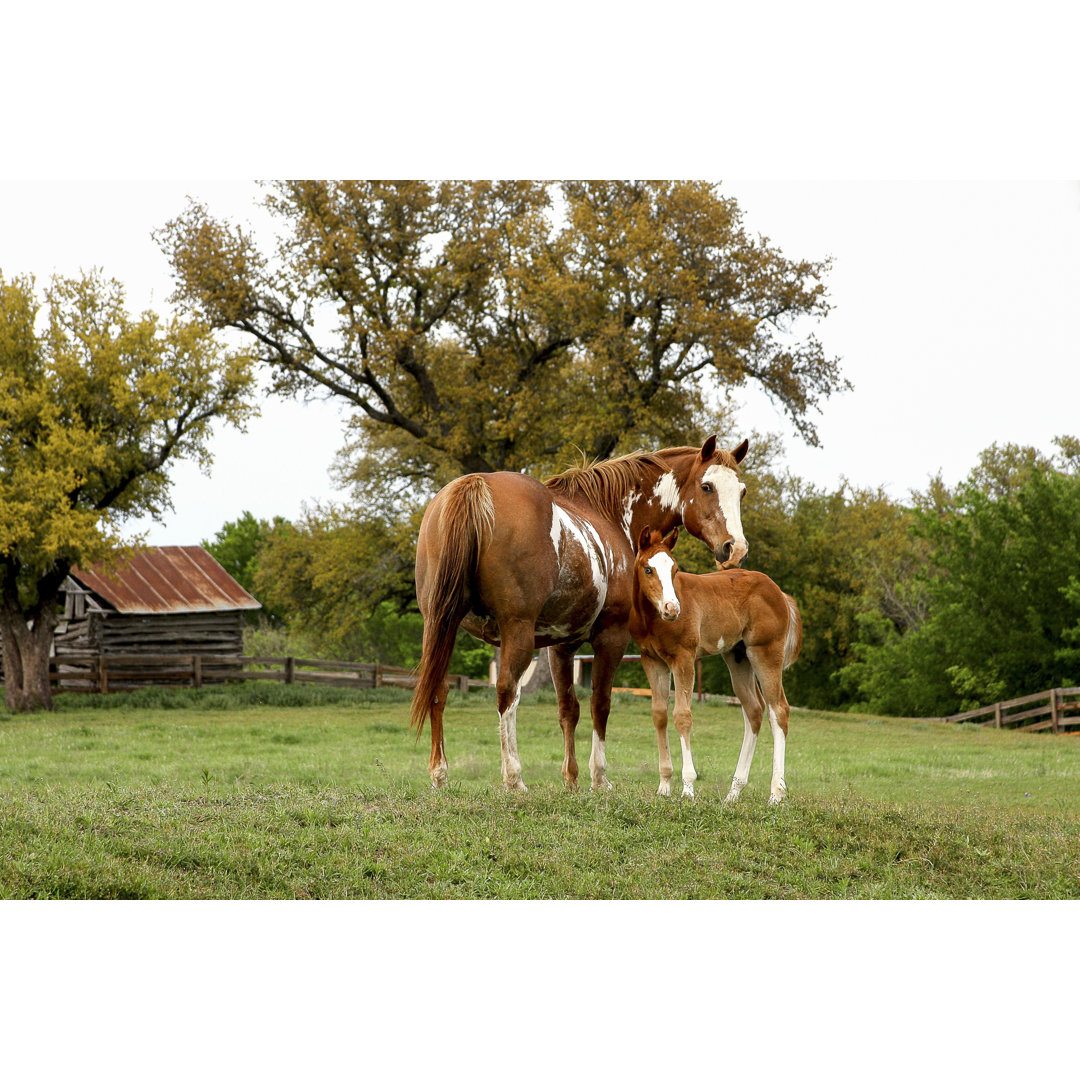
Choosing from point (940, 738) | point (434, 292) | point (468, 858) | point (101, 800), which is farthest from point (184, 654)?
point (468, 858)

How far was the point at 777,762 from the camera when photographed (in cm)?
820

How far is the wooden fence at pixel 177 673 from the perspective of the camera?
27109 millimetres

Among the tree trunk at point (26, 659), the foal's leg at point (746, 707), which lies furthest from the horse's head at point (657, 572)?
the tree trunk at point (26, 659)

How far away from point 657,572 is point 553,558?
901mm

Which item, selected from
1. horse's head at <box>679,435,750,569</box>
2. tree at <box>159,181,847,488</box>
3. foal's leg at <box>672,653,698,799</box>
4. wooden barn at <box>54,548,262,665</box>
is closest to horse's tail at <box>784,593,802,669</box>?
horse's head at <box>679,435,750,569</box>

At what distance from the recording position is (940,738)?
21016 mm

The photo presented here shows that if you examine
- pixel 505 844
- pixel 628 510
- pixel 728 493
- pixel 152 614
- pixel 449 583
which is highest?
pixel 728 493

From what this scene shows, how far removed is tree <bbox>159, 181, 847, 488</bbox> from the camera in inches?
901

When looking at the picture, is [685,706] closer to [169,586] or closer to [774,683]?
[774,683]

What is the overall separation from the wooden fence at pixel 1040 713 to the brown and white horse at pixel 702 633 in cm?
1887

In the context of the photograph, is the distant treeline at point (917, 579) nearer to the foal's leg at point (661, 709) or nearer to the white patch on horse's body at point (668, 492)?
the white patch on horse's body at point (668, 492)

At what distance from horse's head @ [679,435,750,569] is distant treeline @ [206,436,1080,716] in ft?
62.5

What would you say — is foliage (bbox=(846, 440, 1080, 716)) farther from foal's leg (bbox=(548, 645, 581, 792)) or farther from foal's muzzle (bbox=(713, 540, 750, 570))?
foal's leg (bbox=(548, 645, 581, 792))

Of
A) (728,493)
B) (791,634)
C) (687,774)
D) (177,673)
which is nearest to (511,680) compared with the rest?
(687,774)
